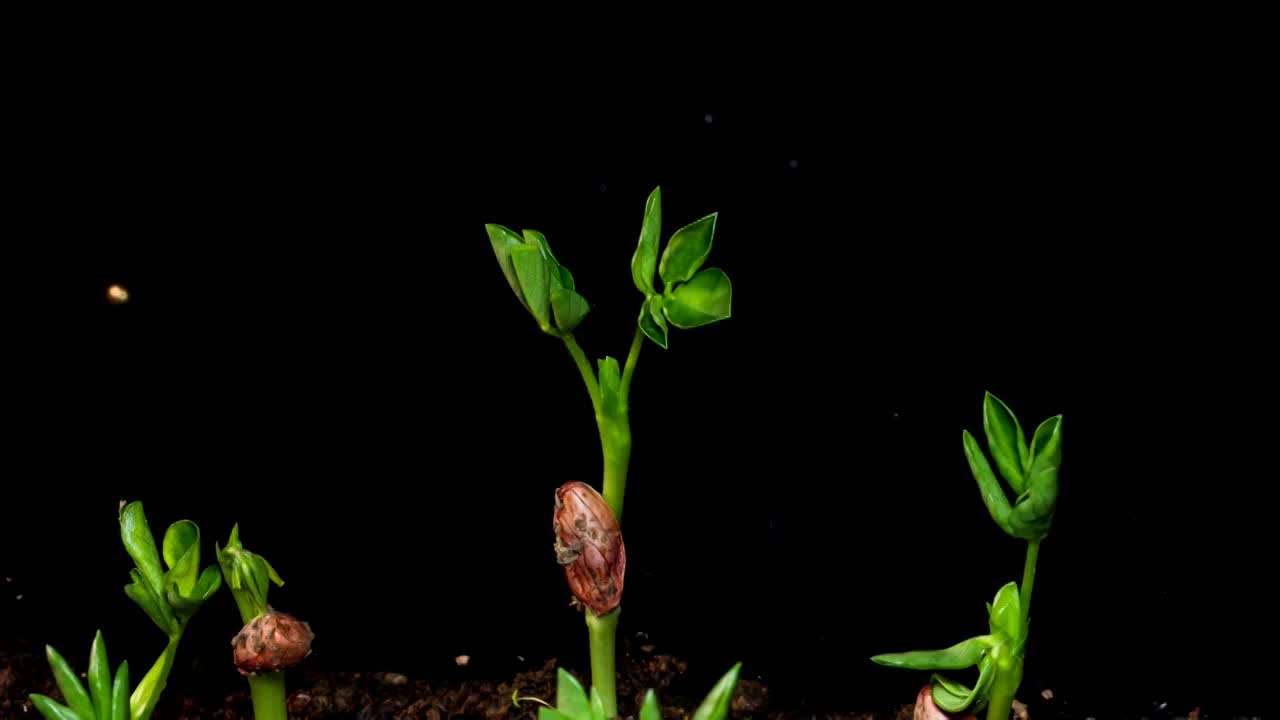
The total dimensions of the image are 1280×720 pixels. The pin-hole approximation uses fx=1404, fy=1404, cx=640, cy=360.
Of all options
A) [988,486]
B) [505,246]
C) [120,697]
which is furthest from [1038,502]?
[120,697]

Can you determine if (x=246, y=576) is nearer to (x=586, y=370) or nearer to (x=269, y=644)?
(x=269, y=644)

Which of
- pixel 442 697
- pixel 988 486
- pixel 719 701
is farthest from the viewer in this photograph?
pixel 442 697

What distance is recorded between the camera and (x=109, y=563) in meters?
1.09

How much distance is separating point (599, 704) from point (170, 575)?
31 centimetres

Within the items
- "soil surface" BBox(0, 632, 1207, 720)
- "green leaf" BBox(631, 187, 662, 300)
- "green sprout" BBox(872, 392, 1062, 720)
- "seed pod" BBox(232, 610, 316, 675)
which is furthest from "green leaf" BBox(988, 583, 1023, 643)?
"seed pod" BBox(232, 610, 316, 675)

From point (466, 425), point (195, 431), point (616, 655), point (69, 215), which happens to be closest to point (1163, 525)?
point (616, 655)

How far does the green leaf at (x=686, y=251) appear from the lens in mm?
876

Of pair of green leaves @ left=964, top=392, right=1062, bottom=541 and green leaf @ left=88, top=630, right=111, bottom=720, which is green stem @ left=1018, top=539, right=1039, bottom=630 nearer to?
pair of green leaves @ left=964, top=392, right=1062, bottom=541

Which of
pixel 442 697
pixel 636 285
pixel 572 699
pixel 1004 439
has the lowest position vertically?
pixel 442 697

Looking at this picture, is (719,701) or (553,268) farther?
(553,268)

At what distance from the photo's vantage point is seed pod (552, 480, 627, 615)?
0.90 metres

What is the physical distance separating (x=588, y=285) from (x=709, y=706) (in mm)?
355

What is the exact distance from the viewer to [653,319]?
2.93ft

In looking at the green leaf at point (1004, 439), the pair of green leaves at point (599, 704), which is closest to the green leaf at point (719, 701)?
the pair of green leaves at point (599, 704)
